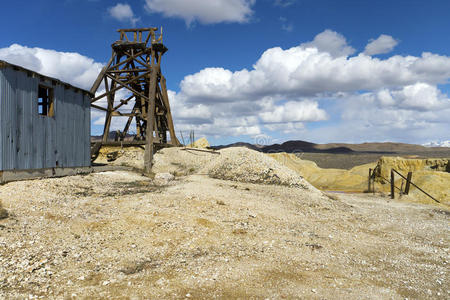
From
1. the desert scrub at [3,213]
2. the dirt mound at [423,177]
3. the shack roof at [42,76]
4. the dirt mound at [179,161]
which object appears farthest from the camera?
the dirt mound at [423,177]

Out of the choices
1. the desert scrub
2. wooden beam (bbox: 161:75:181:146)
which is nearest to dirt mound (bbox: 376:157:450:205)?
wooden beam (bbox: 161:75:181:146)

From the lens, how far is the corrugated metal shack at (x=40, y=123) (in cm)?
1097

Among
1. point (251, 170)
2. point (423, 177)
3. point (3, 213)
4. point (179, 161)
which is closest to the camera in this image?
point (3, 213)

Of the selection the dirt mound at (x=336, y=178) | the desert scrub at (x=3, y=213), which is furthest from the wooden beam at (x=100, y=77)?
the dirt mound at (x=336, y=178)

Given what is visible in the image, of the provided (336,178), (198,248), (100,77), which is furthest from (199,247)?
(336,178)

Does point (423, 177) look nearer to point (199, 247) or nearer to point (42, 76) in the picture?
point (199, 247)

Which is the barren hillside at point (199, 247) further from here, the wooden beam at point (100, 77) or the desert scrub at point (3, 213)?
the wooden beam at point (100, 77)

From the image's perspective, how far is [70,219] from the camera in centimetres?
832

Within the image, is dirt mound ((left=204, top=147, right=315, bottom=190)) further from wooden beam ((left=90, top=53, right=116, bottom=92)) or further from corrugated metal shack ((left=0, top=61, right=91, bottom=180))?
wooden beam ((left=90, top=53, right=116, bottom=92))

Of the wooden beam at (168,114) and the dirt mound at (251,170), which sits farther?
the wooden beam at (168,114)

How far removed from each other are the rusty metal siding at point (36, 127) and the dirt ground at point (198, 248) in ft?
4.15

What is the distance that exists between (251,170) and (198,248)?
442 inches

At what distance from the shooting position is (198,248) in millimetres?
7277

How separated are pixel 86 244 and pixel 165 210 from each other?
302 centimetres
